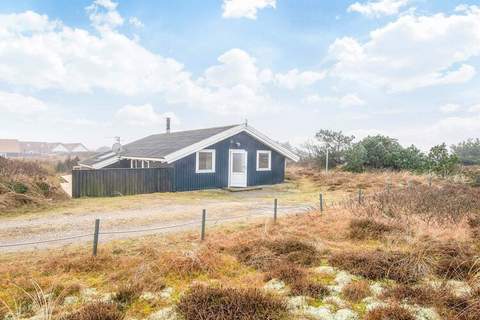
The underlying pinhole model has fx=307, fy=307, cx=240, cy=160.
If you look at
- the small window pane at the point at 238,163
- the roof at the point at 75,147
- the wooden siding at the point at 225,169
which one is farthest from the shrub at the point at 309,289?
the roof at the point at 75,147

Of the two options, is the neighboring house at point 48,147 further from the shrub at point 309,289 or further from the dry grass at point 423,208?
the shrub at point 309,289

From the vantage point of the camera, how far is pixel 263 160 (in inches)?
775

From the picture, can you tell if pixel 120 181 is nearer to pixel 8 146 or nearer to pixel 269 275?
pixel 269 275

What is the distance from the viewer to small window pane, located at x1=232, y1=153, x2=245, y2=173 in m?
18.5

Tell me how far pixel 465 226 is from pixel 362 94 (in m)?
Answer: 17.1

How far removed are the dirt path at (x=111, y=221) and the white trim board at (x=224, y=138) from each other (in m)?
4.10

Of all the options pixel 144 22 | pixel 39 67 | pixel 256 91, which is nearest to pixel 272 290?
pixel 144 22

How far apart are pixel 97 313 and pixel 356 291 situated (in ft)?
10.1

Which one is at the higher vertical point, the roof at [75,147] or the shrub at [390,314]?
the roof at [75,147]

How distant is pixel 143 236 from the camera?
7188 mm

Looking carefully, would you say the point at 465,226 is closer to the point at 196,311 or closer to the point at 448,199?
the point at 448,199

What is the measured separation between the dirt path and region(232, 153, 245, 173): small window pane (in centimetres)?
632

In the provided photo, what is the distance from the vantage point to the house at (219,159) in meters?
16.5

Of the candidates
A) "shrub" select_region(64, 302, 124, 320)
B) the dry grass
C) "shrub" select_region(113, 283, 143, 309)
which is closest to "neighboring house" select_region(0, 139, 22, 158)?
the dry grass
